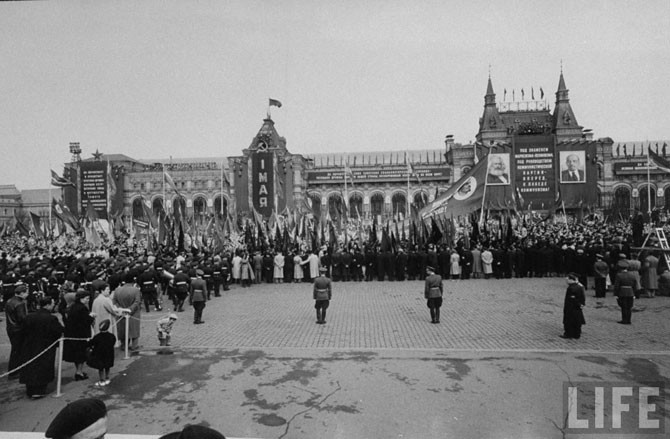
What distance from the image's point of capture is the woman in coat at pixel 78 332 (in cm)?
661

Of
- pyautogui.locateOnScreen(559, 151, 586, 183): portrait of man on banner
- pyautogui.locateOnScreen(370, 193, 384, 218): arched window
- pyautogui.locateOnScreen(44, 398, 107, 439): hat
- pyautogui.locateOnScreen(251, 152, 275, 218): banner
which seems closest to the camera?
pyautogui.locateOnScreen(44, 398, 107, 439): hat

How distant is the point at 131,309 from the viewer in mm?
8273

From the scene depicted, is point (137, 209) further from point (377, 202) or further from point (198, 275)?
point (198, 275)

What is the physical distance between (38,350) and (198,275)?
5365mm

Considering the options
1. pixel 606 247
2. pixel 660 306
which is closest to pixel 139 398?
pixel 660 306

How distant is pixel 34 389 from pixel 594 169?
4020cm

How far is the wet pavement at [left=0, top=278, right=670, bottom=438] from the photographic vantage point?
4926 mm

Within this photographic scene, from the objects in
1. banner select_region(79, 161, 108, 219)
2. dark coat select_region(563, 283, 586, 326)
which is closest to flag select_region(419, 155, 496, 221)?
dark coat select_region(563, 283, 586, 326)

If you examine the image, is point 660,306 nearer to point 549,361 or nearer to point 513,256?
point 513,256

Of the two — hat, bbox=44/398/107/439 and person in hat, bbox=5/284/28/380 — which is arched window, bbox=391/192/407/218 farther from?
hat, bbox=44/398/107/439

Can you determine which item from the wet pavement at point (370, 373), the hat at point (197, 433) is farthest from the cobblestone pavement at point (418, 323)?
the hat at point (197, 433)

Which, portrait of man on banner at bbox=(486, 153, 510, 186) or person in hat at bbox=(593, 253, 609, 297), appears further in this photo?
portrait of man on banner at bbox=(486, 153, 510, 186)

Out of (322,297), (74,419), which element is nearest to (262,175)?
(322,297)

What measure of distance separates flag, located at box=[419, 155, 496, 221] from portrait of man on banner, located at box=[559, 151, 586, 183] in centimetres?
2225
